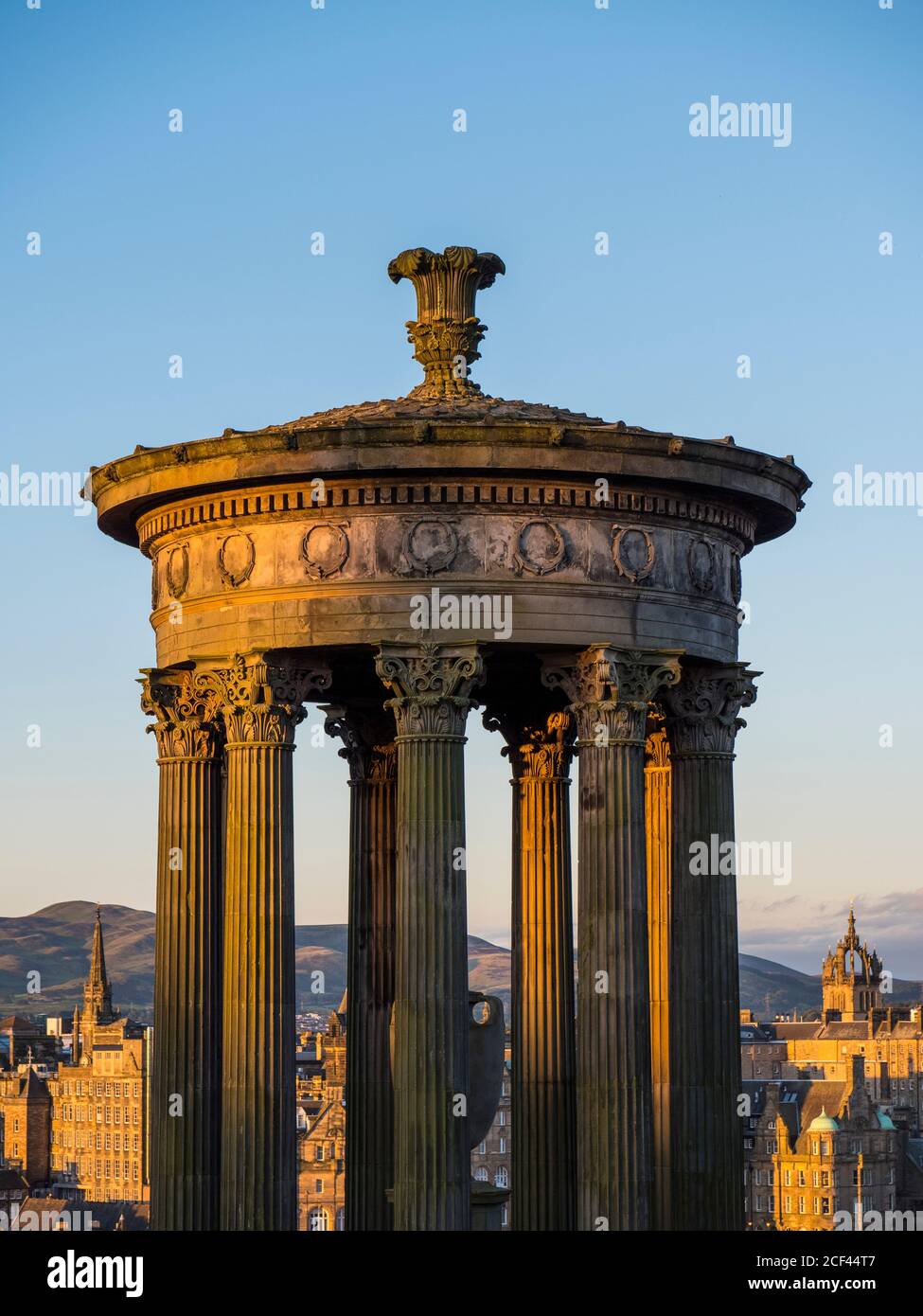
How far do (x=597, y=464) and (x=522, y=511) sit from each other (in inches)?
47.6

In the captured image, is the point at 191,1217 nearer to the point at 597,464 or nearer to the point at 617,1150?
the point at 617,1150

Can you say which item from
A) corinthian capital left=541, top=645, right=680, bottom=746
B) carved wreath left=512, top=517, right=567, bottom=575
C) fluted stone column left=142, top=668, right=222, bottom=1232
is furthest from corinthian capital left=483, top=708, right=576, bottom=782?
carved wreath left=512, top=517, right=567, bottom=575

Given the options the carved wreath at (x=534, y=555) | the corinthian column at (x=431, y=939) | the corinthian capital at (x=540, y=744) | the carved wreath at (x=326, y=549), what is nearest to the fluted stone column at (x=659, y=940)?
the corinthian capital at (x=540, y=744)

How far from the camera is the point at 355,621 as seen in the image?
1532 inches

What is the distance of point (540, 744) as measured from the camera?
44.6m

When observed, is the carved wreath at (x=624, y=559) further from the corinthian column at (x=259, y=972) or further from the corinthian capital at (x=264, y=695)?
the corinthian column at (x=259, y=972)

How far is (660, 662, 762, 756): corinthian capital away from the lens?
4172 centimetres

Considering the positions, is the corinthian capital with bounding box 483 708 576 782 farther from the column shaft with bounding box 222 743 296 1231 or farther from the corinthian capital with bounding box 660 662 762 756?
the column shaft with bounding box 222 743 296 1231

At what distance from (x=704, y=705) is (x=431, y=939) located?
6262 mm

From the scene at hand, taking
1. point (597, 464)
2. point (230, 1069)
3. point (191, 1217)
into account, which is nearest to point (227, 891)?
point (230, 1069)

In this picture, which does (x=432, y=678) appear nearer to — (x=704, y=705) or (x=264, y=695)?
(x=264, y=695)
